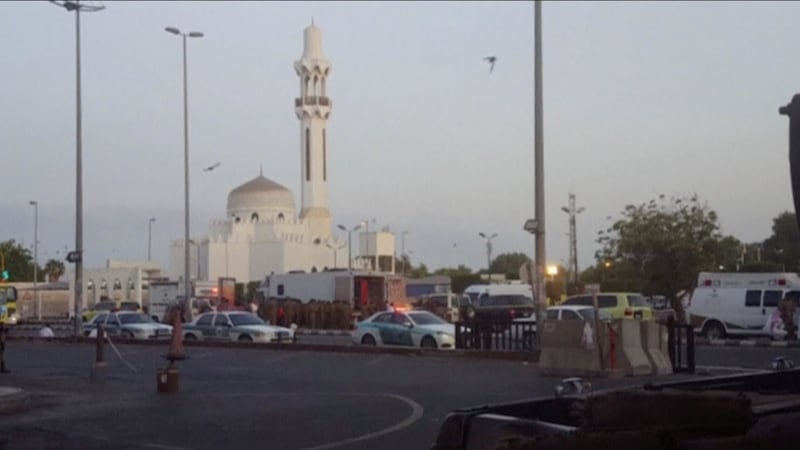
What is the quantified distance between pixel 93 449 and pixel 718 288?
3084 cm

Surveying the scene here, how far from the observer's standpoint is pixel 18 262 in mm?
127500

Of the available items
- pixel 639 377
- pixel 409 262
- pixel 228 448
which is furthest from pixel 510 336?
pixel 409 262

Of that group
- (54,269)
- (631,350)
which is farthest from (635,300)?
(54,269)

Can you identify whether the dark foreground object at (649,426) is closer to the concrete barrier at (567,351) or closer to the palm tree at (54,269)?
the concrete barrier at (567,351)

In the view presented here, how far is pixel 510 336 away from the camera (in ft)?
115

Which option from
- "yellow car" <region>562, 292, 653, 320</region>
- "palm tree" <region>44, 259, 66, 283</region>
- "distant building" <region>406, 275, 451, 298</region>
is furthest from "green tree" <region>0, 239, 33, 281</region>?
"yellow car" <region>562, 292, 653, 320</region>

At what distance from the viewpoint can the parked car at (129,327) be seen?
48250 millimetres

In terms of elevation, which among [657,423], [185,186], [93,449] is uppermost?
[185,186]

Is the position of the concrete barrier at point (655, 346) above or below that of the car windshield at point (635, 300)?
below

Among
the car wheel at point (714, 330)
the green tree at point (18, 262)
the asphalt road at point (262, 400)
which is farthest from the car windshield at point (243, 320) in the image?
the green tree at point (18, 262)

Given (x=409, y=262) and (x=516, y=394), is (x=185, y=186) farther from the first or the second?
(x=409, y=262)

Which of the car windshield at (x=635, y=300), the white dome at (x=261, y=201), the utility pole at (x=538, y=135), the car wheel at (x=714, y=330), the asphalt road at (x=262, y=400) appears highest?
the white dome at (x=261, y=201)

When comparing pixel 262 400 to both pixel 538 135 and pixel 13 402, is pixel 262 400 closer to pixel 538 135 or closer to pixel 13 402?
pixel 13 402

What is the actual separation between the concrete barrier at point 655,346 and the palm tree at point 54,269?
11900 cm
